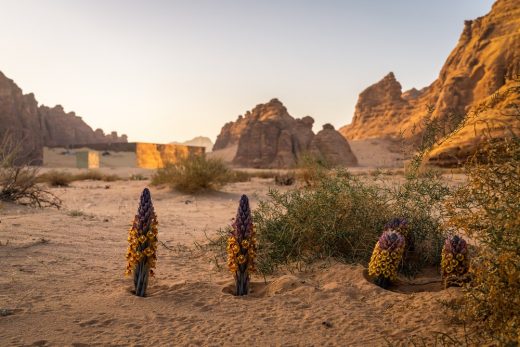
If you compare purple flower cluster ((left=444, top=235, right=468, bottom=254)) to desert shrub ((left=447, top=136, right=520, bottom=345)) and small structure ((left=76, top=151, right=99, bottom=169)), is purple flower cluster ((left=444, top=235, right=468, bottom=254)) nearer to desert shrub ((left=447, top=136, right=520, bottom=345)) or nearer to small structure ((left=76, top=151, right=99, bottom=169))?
desert shrub ((left=447, top=136, right=520, bottom=345))

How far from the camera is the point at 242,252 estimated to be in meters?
3.08

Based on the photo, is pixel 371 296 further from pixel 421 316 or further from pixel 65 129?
pixel 65 129

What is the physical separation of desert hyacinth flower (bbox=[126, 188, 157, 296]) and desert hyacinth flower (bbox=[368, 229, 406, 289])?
1.82m

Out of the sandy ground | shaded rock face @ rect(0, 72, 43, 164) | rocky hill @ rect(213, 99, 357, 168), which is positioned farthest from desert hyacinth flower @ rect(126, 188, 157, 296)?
rocky hill @ rect(213, 99, 357, 168)

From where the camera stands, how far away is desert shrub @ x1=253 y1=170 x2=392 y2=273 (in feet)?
13.1

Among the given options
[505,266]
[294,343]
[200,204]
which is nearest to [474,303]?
[505,266]

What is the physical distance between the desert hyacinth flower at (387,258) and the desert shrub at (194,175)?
9.19m

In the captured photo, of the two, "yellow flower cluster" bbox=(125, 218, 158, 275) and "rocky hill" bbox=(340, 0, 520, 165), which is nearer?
"yellow flower cluster" bbox=(125, 218, 158, 275)

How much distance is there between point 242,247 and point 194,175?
9188mm

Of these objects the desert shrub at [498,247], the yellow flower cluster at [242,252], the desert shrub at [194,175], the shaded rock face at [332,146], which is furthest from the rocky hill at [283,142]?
the desert shrub at [498,247]

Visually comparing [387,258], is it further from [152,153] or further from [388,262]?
[152,153]

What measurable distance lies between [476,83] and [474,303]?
46832 mm

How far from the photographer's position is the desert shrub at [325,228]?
158 inches

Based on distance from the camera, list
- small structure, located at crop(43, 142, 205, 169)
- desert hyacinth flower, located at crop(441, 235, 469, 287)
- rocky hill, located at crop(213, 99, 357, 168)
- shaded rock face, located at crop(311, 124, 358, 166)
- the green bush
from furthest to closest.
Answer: rocky hill, located at crop(213, 99, 357, 168) → shaded rock face, located at crop(311, 124, 358, 166) → small structure, located at crop(43, 142, 205, 169) → the green bush → desert hyacinth flower, located at crop(441, 235, 469, 287)
